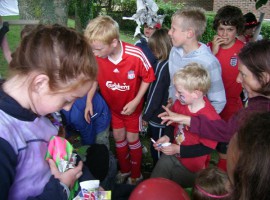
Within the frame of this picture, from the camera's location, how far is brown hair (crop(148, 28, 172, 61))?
3.12 metres

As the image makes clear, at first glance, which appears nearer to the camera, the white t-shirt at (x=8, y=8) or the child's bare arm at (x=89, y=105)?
the child's bare arm at (x=89, y=105)

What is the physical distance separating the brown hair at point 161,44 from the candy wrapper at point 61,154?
182cm

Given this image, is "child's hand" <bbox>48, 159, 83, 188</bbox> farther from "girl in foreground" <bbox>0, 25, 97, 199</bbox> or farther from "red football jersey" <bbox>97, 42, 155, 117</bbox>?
"red football jersey" <bbox>97, 42, 155, 117</bbox>

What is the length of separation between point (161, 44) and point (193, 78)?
974 millimetres

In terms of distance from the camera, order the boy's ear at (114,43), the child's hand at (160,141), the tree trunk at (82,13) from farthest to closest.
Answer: the tree trunk at (82,13) → the boy's ear at (114,43) → the child's hand at (160,141)

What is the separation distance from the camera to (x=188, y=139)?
7.86 feet

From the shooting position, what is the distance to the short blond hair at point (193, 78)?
89.7 inches

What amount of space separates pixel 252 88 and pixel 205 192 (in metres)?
0.76

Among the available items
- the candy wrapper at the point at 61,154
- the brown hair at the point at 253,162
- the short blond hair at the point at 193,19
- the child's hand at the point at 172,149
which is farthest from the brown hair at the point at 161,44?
the brown hair at the point at 253,162

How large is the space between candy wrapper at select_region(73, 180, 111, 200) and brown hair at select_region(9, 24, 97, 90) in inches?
24.8

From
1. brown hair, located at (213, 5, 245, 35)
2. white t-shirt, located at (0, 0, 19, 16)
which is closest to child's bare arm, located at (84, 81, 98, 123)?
brown hair, located at (213, 5, 245, 35)

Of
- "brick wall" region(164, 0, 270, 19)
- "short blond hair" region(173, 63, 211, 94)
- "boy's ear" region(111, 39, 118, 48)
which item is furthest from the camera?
"brick wall" region(164, 0, 270, 19)

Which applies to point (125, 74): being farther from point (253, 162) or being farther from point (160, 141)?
point (253, 162)

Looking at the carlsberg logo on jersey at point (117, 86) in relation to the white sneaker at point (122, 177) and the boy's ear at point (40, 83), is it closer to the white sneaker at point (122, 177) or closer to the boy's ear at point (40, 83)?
the white sneaker at point (122, 177)
